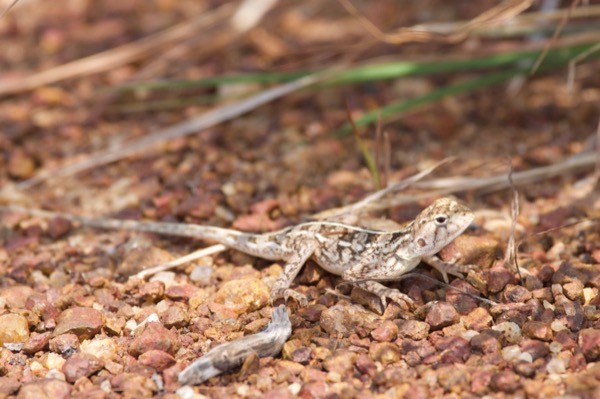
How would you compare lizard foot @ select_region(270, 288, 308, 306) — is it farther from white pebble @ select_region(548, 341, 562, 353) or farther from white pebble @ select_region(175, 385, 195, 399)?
white pebble @ select_region(548, 341, 562, 353)

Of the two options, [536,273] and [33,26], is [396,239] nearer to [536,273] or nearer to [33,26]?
[536,273]

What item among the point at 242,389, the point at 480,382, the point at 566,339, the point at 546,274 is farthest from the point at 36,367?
the point at 546,274

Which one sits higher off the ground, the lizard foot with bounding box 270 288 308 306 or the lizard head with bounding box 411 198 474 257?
the lizard head with bounding box 411 198 474 257

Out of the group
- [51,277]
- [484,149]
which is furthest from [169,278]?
[484,149]

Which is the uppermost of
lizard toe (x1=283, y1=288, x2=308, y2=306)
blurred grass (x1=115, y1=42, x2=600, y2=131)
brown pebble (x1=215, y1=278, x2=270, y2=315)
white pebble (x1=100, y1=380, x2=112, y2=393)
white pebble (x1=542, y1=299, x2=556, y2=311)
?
blurred grass (x1=115, y1=42, x2=600, y2=131)

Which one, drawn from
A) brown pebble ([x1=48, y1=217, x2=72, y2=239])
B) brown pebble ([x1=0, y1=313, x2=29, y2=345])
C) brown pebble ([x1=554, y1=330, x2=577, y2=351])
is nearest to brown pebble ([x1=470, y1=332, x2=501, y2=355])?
brown pebble ([x1=554, y1=330, x2=577, y2=351])

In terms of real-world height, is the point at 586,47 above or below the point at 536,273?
above

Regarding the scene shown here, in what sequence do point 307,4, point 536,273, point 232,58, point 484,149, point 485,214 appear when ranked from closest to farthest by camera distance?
point 536,273, point 485,214, point 484,149, point 232,58, point 307,4
